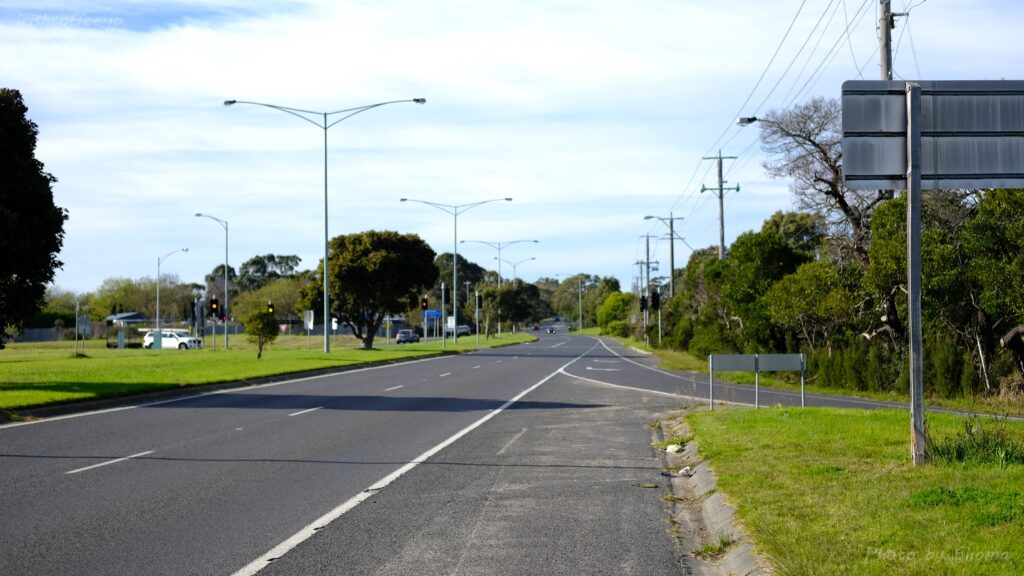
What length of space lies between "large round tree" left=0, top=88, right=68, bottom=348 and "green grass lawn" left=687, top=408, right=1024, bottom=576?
1807 centimetres

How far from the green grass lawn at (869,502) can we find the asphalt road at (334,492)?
0.98m

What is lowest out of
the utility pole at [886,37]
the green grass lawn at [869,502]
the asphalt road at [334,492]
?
the asphalt road at [334,492]

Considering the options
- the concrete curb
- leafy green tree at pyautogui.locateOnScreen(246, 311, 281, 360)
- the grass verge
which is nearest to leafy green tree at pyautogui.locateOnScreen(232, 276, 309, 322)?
leafy green tree at pyautogui.locateOnScreen(246, 311, 281, 360)

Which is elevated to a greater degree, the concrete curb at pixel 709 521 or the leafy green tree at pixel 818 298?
the leafy green tree at pixel 818 298

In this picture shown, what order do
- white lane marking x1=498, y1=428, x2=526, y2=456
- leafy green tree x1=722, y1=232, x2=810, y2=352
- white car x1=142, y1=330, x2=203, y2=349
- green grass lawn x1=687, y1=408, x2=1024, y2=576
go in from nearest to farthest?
green grass lawn x1=687, y1=408, x2=1024, y2=576
white lane marking x1=498, y1=428, x2=526, y2=456
leafy green tree x1=722, y1=232, x2=810, y2=352
white car x1=142, y1=330, x2=203, y2=349

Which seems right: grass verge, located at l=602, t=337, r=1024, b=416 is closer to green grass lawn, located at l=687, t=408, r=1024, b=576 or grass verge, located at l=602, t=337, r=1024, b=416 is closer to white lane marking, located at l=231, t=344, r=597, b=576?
green grass lawn, located at l=687, t=408, r=1024, b=576

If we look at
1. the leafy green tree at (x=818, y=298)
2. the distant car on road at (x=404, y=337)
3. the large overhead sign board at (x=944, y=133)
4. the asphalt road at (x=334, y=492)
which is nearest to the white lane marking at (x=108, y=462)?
the asphalt road at (x=334, y=492)

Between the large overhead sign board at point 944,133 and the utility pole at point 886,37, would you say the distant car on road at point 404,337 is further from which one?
the large overhead sign board at point 944,133

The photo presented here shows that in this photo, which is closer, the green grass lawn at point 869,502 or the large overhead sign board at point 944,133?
the green grass lawn at point 869,502

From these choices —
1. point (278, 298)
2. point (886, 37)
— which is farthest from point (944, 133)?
point (278, 298)

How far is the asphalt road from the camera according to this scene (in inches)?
312

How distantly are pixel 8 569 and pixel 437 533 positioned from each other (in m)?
3.36

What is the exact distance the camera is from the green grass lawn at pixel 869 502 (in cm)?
672

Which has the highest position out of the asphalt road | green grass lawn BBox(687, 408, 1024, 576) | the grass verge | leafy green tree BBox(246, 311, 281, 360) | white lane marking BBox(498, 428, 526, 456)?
leafy green tree BBox(246, 311, 281, 360)
